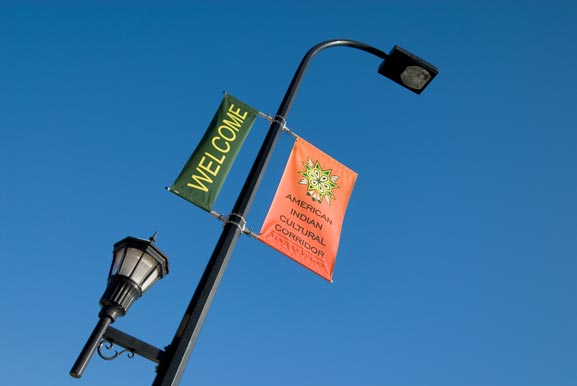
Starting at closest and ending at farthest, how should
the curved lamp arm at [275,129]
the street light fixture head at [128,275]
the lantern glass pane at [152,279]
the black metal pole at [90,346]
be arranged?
the black metal pole at [90,346] < the street light fixture head at [128,275] < the lantern glass pane at [152,279] < the curved lamp arm at [275,129]

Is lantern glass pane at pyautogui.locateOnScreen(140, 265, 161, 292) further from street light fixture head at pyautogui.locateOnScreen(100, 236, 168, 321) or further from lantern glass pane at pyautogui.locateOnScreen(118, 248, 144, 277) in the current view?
lantern glass pane at pyautogui.locateOnScreen(118, 248, 144, 277)

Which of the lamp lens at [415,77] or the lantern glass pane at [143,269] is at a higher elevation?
the lamp lens at [415,77]

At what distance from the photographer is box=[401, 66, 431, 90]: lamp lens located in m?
7.21

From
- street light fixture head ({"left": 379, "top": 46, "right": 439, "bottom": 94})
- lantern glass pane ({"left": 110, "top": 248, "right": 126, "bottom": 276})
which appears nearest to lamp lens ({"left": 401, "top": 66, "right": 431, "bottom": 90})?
street light fixture head ({"left": 379, "top": 46, "right": 439, "bottom": 94})

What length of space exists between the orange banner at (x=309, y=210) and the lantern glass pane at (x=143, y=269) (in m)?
1.14

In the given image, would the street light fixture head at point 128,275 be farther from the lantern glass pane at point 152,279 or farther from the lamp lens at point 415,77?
the lamp lens at point 415,77

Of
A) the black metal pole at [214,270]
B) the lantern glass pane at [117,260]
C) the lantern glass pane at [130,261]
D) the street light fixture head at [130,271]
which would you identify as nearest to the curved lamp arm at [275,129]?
the black metal pole at [214,270]

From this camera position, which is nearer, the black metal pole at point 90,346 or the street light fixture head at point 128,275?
the black metal pole at point 90,346

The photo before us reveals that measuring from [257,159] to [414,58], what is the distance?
309 centimetres

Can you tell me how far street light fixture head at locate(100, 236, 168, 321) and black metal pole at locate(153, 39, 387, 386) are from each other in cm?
53

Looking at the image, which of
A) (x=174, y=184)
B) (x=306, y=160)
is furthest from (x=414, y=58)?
(x=174, y=184)

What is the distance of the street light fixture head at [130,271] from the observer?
4.35 m

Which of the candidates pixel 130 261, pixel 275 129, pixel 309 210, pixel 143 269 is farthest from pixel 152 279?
pixel 275 129

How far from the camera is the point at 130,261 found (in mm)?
4605
